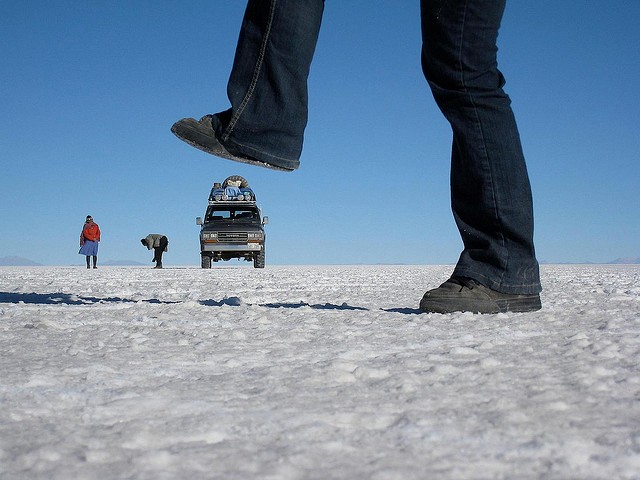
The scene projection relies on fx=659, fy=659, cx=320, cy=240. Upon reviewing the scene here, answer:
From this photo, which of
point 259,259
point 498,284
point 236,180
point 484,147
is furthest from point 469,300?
point 236,180

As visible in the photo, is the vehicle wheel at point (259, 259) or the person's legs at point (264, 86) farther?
the vehicle wheel at point (259, 259)

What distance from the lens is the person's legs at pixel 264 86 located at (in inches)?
87.5

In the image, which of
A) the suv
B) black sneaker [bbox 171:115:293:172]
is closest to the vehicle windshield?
the suv

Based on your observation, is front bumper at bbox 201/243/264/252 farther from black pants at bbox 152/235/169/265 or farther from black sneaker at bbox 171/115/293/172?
black sneaker at bbox 171/115/293/172

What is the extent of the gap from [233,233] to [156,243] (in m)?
3.02

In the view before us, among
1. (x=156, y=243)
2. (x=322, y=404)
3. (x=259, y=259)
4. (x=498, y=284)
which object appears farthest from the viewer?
(x=156, y=243)

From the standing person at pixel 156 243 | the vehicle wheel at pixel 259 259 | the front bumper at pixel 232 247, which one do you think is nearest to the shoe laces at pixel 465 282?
the front bumper at pixel 232 247

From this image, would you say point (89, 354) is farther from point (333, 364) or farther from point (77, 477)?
point (77, 477)

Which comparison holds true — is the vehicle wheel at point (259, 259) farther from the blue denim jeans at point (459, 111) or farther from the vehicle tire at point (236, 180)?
the blue denim jeans at point (459, 111)

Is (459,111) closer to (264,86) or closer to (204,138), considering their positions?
(264,86)

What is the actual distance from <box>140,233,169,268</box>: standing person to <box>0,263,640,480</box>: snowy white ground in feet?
59.1

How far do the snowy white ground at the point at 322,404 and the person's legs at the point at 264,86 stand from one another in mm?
783

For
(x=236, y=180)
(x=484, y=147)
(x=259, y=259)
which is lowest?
(x=484, y=147)

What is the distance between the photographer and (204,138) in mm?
2283
